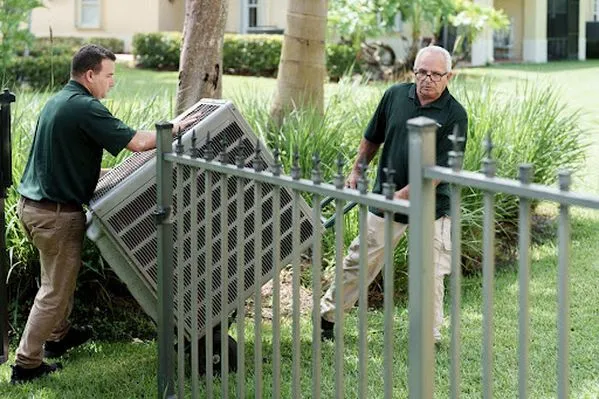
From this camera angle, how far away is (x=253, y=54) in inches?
1117

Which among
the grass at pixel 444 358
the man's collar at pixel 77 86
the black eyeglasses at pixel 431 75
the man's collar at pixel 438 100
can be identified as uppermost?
the black eyeglasses at pixel 431 75

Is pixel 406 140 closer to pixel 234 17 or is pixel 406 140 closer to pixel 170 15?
pixel 170 15

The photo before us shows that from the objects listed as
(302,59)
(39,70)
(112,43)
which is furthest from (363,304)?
(112,43)

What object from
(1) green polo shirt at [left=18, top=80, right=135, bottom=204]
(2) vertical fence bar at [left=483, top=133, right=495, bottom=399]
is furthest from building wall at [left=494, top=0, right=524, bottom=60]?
(2) vertical fence bar at [left=483, top=133, right=495, bottom=399]

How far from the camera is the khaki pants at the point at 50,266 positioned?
547 cm

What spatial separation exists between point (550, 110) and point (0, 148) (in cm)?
596

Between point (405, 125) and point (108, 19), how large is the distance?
1167 inches

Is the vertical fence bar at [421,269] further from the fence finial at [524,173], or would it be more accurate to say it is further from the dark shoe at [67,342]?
the dark shoe at [67,342]

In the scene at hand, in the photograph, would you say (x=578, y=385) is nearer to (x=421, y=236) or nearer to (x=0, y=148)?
(x=421, y=236)

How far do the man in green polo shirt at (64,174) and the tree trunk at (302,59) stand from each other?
439 cm

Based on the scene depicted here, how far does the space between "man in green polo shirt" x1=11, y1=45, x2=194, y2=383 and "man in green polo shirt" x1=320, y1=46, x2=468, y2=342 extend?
125 centimetres

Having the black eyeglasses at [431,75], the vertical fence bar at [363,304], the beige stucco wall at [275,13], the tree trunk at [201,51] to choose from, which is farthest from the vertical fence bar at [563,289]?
the beige stucco wall at [275,13]

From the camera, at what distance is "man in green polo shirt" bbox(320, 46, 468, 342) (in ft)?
20.0

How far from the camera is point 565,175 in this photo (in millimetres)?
2883
